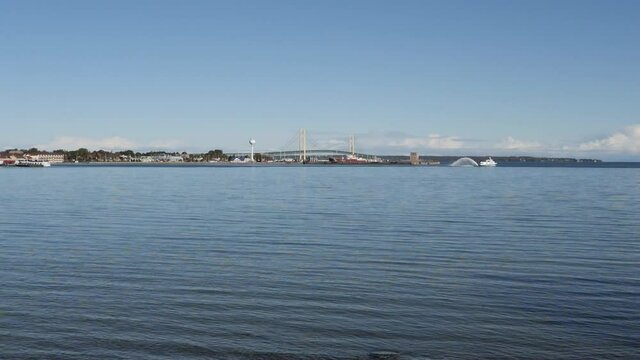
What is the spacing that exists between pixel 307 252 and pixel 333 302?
10.5m

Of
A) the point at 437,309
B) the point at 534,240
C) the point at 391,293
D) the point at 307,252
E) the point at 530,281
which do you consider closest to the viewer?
the point at 437,309

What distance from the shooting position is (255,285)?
2281cm

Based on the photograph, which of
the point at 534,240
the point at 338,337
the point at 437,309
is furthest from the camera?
the point at 534,240

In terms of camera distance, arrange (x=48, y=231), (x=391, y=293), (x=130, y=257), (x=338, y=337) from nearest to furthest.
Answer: (x=338, y=337) < (x=391, y=293) < (x=130, y=257) < (x=48, y=231)

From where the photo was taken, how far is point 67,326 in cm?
1745

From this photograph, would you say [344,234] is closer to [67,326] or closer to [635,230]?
[635,230]

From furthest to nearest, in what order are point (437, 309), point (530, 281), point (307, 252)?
1. point (307, 252)
2. point (530, 281)
3. point (437, 309)

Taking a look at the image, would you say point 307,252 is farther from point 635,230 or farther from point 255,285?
point 635,230

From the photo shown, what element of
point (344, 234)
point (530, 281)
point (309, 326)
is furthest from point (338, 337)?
point (344, 234)

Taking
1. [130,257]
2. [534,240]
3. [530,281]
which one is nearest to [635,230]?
A: [534,240]

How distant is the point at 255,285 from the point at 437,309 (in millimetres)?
6481

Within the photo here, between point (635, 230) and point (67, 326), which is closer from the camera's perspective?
point (67, 326)

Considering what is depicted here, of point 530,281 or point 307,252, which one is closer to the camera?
point 530,281

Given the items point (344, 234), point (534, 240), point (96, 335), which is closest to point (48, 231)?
point (344, 234)
